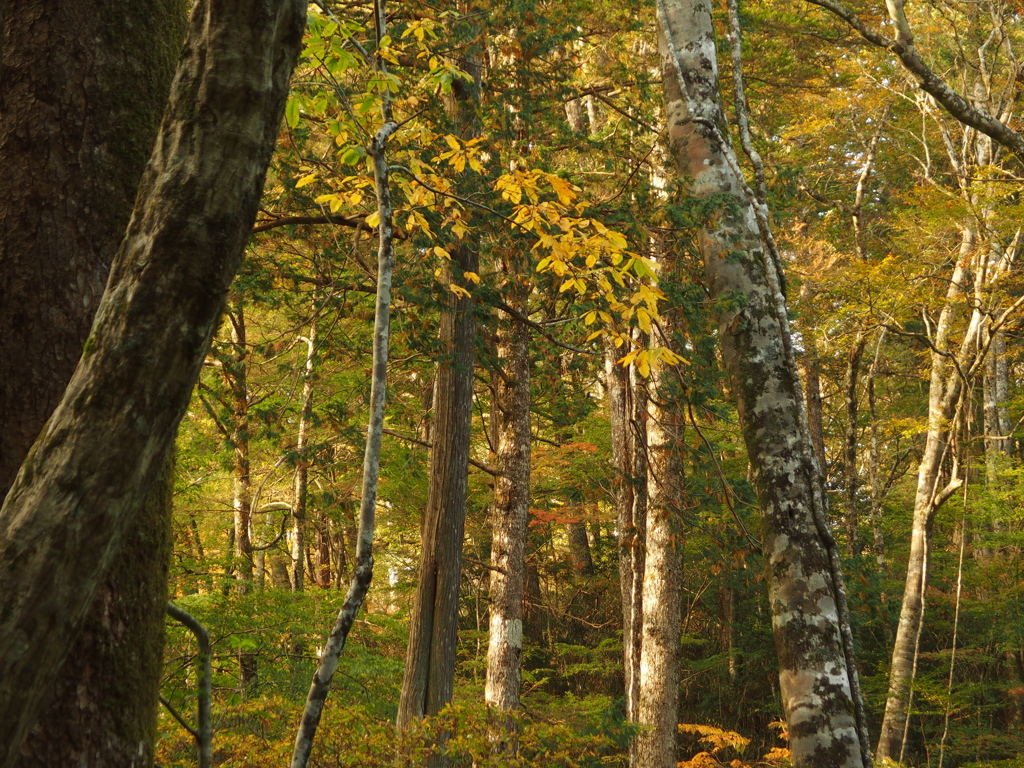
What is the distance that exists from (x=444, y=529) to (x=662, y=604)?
309 centimetres

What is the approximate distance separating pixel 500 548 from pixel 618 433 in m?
2.75

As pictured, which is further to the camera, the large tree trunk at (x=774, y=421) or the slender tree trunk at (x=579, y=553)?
the slender tree trunk at (x=579, y=553)

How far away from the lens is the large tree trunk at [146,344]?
3.87 feet

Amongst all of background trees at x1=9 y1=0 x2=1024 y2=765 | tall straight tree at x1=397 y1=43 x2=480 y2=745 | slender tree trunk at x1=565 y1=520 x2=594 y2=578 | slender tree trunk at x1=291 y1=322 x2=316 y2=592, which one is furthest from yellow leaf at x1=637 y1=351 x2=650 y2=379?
slender tree trunk at x1=565 y1=520 x2=594 y2=578

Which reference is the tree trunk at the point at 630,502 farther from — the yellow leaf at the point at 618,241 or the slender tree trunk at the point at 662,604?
Result: the yellow leaf at the point at 618,241

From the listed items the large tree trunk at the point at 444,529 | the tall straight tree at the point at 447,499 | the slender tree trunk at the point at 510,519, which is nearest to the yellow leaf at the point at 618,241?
the tall straight tree at the point at 447,499

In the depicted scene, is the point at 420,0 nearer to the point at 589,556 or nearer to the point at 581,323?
the point at 581,323

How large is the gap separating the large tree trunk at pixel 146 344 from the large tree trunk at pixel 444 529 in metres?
5.02

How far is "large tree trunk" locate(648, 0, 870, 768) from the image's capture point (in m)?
2.92

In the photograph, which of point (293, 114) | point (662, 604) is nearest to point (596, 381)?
point (662, 604)

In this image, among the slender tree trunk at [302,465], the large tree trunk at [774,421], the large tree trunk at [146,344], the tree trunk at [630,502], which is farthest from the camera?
the tree trunk at [630,502]

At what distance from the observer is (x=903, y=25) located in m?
3.50

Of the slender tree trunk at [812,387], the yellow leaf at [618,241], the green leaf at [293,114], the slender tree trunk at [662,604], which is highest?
the slender tree trunk at [812,387]

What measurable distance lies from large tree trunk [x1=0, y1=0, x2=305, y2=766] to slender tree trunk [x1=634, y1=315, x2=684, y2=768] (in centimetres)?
691
